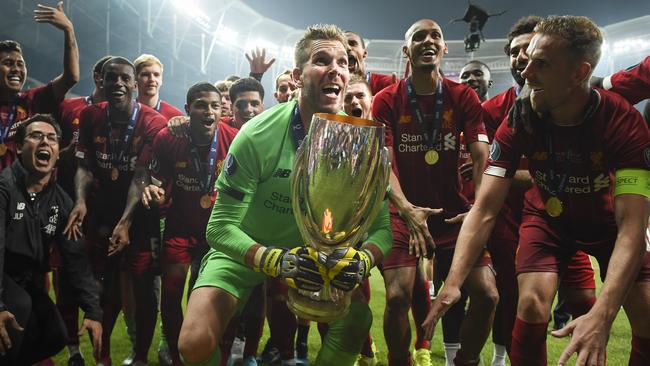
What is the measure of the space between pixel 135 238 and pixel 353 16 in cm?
2393

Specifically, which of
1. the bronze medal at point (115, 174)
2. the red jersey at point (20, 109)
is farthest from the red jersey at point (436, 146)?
the red jersey at point (20, 109)

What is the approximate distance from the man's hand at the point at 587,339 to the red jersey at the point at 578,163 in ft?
2.68

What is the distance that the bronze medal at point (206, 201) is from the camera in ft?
11.7

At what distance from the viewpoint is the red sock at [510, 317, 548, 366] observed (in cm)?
219

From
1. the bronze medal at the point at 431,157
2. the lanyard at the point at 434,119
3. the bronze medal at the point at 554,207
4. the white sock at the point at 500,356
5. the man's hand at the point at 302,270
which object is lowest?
the white sock at the point at 500,356

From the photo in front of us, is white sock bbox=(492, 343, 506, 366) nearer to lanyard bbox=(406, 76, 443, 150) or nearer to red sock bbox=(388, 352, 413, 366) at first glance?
red sock bbox=(388, 352, 413, 366)

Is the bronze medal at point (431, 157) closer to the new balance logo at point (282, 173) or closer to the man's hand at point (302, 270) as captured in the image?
the new balance logo at point (282, 173)

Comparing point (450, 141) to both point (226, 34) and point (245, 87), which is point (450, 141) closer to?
point (245, 87)

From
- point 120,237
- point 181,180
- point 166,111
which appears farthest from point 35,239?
point 166,111

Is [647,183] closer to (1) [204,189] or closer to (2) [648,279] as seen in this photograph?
(2) [648,279]

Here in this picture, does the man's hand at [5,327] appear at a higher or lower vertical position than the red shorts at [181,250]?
lower

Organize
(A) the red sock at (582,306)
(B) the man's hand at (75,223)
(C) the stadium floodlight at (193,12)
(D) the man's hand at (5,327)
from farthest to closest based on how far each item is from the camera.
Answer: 1. (C) the stadium floodlight at (193,12)
2. (B) the man's hand at (75,223)
3. (A) the red sock at (582,306)
4. (D) the man's hand at (5,327)

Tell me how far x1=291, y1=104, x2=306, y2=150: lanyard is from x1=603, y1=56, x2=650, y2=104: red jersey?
6.51ft

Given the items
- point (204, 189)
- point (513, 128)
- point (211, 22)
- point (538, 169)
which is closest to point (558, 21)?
point (513, 128)
